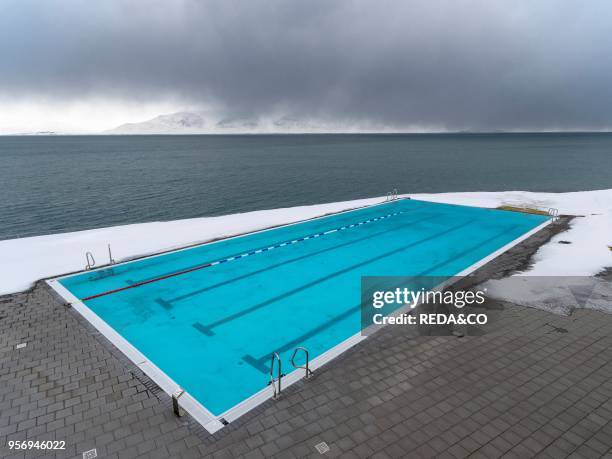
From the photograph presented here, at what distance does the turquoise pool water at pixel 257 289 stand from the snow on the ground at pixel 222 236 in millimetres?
1675

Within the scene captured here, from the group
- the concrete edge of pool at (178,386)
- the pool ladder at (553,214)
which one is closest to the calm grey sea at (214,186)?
the pool ladder at (553,214)

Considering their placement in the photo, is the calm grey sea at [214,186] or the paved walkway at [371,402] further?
the calm grey sea at [214,186]

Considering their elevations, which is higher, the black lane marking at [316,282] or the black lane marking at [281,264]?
the black lane marking at [281,264]

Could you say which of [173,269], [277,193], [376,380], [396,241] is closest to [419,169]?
[277,193]

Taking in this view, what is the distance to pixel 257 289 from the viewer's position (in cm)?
1309

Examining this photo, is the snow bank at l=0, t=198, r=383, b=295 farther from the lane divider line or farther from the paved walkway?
the paved walkway

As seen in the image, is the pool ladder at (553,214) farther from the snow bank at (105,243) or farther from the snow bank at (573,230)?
the snow bank at (105,243)

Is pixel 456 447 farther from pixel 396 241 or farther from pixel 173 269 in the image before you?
pixel 396 241

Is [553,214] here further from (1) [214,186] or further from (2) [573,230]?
(1) [214,186]

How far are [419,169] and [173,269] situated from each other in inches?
2387

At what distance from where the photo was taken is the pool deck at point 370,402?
6.03 meters

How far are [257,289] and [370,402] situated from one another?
22.4 feet

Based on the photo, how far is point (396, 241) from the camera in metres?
18.5

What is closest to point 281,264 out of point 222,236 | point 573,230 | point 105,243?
point 222,236
